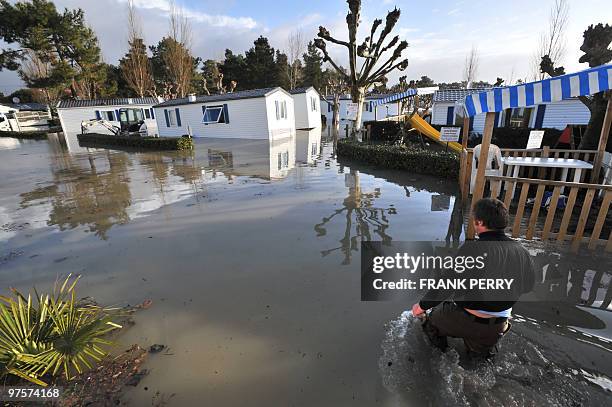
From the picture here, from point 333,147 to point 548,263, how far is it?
13230 millimetres

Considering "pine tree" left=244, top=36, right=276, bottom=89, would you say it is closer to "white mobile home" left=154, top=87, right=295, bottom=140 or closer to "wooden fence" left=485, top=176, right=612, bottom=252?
"white mobile home" left=154, top=87, right=295, bottom=140

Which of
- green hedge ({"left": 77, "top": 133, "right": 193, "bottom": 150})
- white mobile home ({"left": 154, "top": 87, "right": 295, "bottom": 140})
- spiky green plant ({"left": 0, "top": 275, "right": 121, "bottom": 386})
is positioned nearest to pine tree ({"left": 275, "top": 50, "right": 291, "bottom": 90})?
white mobile home ({"left": 154, "top": 87, "right": 295, "bottom": 140})

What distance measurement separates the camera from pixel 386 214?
6.04 metres

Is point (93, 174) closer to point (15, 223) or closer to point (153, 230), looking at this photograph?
point (15, 223)

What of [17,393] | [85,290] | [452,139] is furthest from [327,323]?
[452,139]

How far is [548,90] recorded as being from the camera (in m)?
3.93

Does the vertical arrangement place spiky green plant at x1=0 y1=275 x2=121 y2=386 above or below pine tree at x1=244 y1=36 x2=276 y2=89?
below

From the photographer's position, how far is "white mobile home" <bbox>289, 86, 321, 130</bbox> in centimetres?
2499

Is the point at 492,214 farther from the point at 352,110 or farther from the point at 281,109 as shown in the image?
the point at 281,109

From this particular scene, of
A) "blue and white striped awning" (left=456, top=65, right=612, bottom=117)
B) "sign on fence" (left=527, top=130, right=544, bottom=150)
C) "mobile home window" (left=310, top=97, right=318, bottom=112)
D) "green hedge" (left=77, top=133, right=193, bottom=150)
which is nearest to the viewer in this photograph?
"blue and white striped awning" (left=456, top=65, right=612, bottom=117)

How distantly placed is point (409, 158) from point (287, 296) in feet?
24.8

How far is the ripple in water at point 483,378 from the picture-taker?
2105 mm

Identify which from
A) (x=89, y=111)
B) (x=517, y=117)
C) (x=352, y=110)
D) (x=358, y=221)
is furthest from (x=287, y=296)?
(x=89, y=111)

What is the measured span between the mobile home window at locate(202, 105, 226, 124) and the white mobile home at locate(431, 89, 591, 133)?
1465 cm
